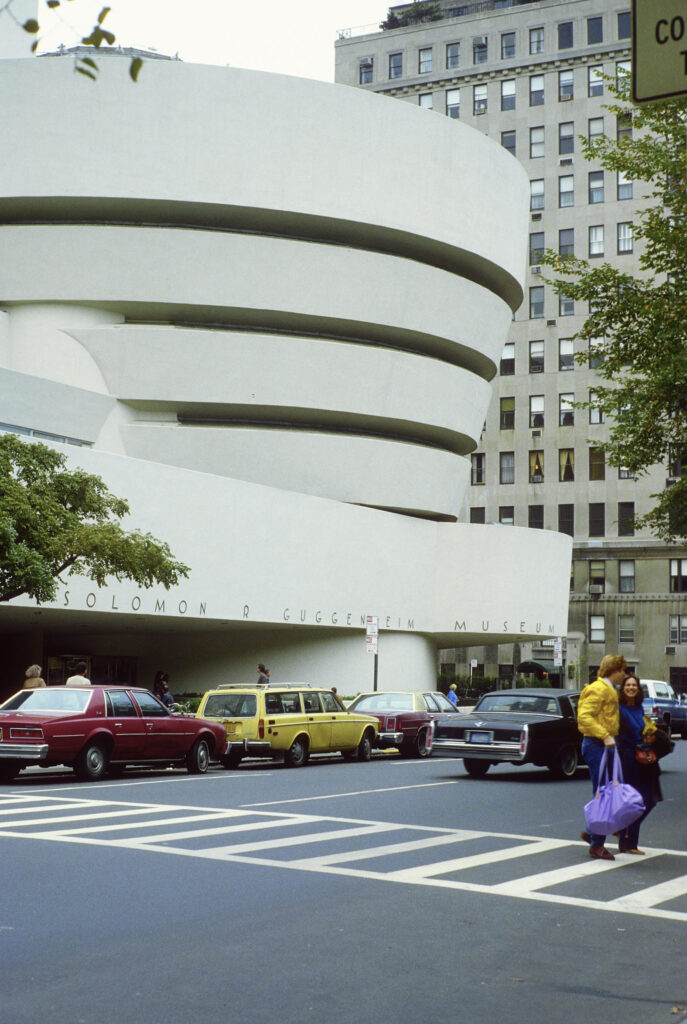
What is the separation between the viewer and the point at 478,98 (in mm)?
89688

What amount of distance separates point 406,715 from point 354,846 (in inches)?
624

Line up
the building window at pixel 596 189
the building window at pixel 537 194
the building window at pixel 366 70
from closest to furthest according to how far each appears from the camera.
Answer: the building window at pixel 596 189 < the building window at pixel 537 194 < the building window at pixel 366 70

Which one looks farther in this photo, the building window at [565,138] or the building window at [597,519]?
the building window at [565,138]

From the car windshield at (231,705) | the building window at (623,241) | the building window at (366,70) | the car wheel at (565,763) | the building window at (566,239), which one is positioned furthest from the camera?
the building window at (366,70)

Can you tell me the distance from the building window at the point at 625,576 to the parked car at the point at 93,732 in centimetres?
6166

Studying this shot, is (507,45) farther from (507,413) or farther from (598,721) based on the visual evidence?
(598,721)

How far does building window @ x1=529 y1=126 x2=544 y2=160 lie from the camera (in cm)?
8719

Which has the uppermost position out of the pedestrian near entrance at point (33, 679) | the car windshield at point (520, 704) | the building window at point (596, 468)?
the building window at point (596, 468)

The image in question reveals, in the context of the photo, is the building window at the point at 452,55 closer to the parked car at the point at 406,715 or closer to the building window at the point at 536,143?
the building window at the point at 536,143

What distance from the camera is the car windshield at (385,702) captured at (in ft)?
94.4

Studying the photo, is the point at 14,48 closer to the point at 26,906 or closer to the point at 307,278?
the point at 307,278

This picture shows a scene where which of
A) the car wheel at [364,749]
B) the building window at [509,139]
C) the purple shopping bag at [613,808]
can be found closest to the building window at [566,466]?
the building window at [509,139]

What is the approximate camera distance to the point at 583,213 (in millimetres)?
85062

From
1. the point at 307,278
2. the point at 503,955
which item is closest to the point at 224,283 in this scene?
the point at 307,278
